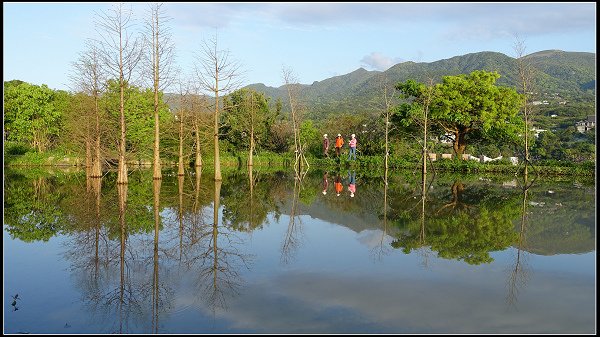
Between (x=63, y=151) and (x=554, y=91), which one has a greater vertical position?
(x=554, y=91)

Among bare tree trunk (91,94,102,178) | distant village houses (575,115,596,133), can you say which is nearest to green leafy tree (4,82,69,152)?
bare tree trunk (91,94,102,178)

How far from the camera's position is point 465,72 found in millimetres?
101188

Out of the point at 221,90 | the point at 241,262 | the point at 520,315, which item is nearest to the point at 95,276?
the point at 241,262

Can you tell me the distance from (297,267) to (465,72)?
10196 cm

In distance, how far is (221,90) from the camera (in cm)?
2111

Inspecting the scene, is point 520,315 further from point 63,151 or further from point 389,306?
point 63,151

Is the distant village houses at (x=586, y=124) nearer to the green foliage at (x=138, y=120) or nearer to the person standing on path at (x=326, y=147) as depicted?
the person standing on path at (x=326, y=147)

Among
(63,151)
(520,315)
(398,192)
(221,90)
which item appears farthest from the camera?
(63,151)

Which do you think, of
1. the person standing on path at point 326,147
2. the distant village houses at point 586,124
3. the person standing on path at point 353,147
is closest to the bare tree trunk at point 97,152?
the person standing on path at point 353,147

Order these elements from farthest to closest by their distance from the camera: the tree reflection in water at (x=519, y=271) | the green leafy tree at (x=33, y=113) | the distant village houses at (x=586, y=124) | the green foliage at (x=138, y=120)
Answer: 1. the distant village houses at (x=586, y=124)
2. the green leafy tree at (x=33, y=113)
3. the green foliage at (x=138, y=120)
4. the tree reflection in water at (x=519, y=271)

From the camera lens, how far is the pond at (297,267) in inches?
181

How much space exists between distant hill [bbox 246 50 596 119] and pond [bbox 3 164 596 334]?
25203 millimetres

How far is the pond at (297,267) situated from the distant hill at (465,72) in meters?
25.2

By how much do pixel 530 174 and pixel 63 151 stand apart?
26.3m
